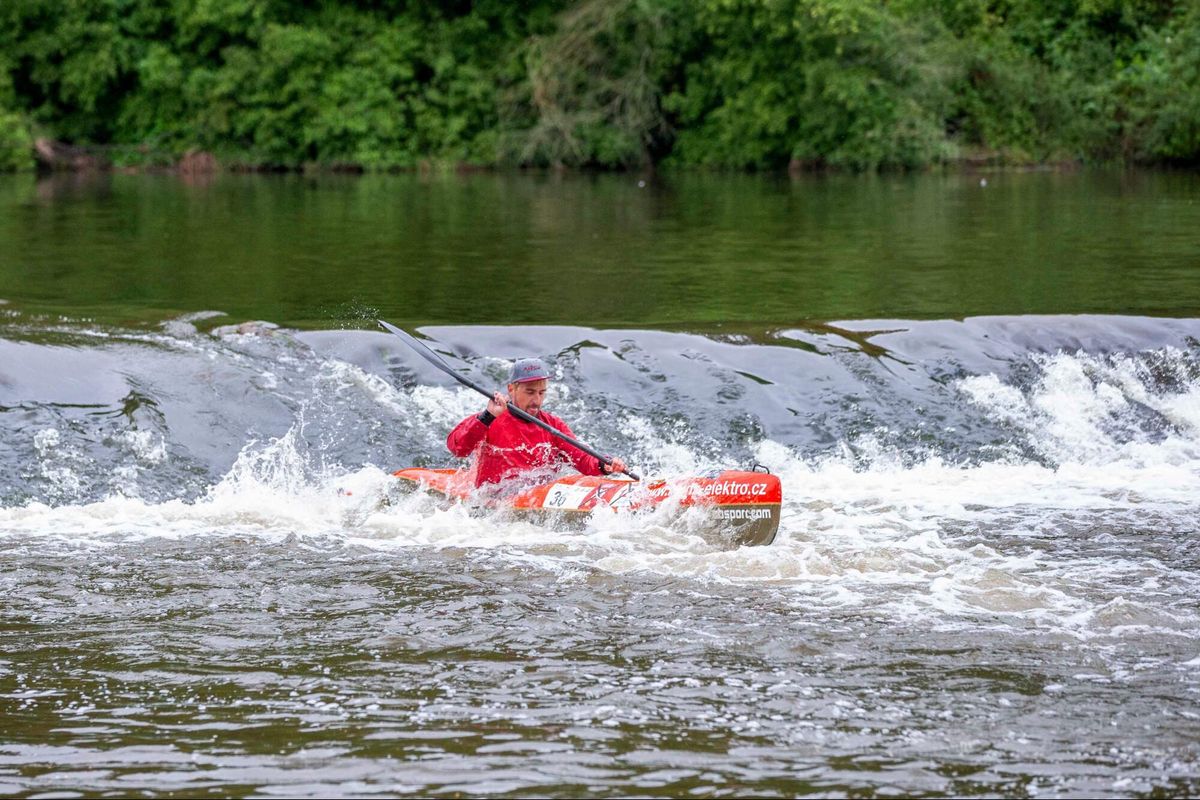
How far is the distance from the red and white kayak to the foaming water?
0.13m

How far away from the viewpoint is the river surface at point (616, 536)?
5559mm

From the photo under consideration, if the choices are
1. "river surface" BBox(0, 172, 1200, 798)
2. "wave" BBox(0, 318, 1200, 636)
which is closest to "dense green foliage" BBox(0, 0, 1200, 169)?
"river surface" BBox(0, 172, 1200, 798)

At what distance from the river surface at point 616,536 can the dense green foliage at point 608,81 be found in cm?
1644

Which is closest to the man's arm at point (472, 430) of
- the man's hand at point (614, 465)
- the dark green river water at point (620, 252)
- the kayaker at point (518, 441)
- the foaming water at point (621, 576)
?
the kayaker at point (518, 441)

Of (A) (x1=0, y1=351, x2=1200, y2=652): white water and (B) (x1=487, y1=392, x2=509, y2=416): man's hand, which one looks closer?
(A) (x1=0, y1=351, x2=1200, y2=652): white water

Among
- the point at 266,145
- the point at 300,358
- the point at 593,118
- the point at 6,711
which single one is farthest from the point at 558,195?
the point at 6,711

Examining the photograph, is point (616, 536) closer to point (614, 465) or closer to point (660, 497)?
point (660, 497)

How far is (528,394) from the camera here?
924cm

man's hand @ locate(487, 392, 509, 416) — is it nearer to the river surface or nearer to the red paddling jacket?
the red paddling jacket

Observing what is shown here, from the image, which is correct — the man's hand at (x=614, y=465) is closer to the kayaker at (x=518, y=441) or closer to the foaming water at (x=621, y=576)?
the kayaker at (x=518, y=441)

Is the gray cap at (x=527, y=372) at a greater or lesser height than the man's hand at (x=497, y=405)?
greater

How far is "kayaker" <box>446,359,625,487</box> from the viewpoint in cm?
920

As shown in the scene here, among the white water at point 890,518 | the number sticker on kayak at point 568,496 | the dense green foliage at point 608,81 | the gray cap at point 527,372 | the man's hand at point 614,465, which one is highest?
the dense green foliage at point 608,81

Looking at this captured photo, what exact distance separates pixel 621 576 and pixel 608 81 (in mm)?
31050
